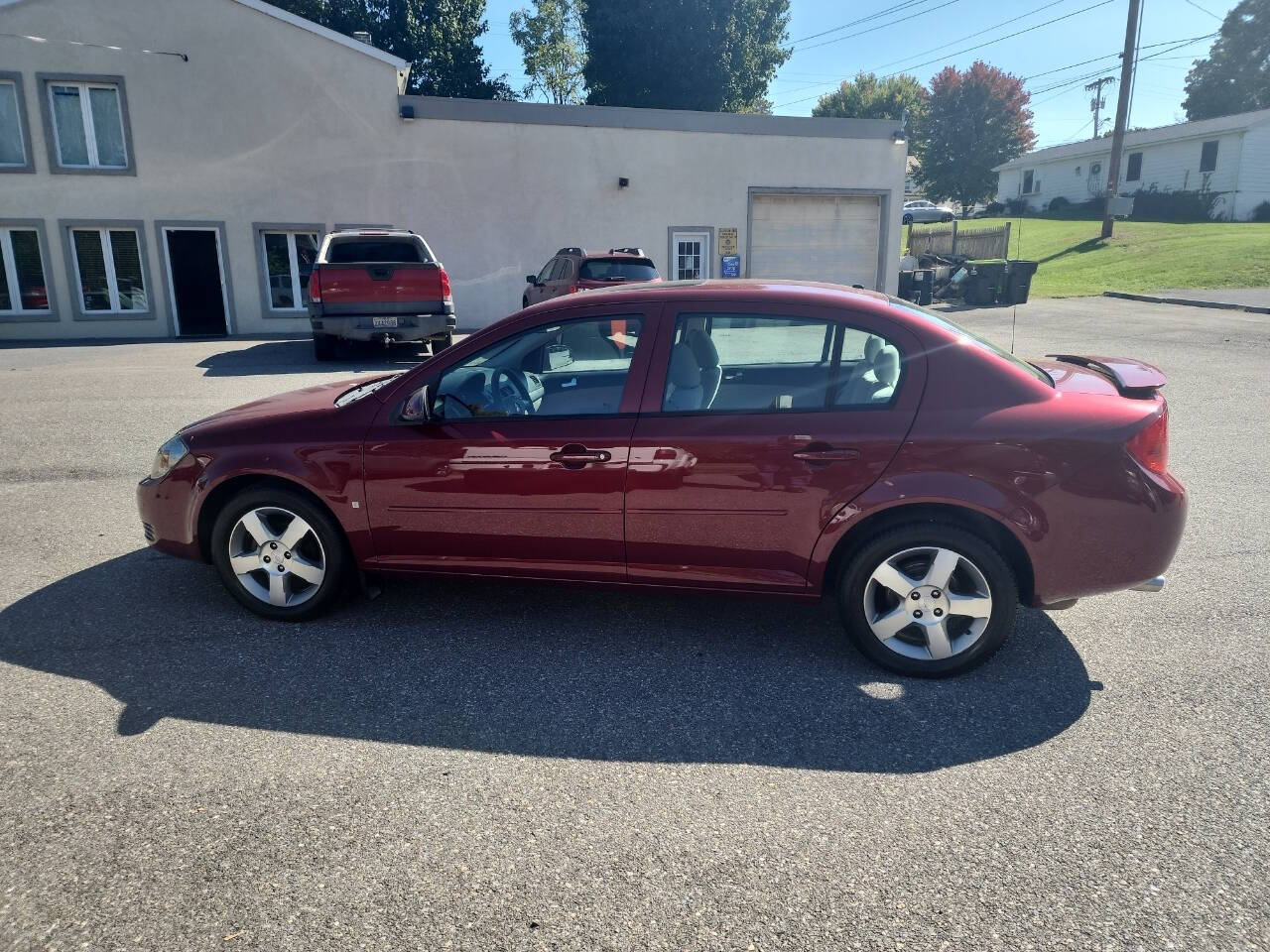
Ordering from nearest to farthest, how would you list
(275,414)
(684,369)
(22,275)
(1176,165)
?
(684,369), (275,414), (22,275), (1176,165)

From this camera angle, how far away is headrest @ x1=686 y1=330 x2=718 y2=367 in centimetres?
406

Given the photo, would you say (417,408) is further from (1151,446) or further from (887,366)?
(1151,446)

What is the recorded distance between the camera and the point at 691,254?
21750 millimetres

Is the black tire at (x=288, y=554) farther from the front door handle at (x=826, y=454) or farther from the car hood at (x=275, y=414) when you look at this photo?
the front door handle at (x=826, y=454)

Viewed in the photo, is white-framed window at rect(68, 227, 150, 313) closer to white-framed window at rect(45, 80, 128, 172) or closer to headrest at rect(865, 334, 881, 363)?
white-framed window at rect(45, 80, 128, 172)

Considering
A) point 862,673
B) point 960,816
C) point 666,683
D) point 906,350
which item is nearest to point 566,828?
point 666,683

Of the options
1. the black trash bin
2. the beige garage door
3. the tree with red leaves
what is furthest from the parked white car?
the beige garage door

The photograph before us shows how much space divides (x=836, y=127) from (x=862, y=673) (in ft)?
67.3

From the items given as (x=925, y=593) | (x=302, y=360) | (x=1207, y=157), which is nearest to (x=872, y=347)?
(x=925, y=593)

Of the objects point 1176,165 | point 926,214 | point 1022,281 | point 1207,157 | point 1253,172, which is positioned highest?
point 1207,157

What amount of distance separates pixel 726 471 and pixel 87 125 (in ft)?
64.5

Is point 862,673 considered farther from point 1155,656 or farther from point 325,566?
point 325,566

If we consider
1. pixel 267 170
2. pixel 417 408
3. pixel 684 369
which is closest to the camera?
pixel 684 369

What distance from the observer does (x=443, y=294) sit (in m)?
13.6
